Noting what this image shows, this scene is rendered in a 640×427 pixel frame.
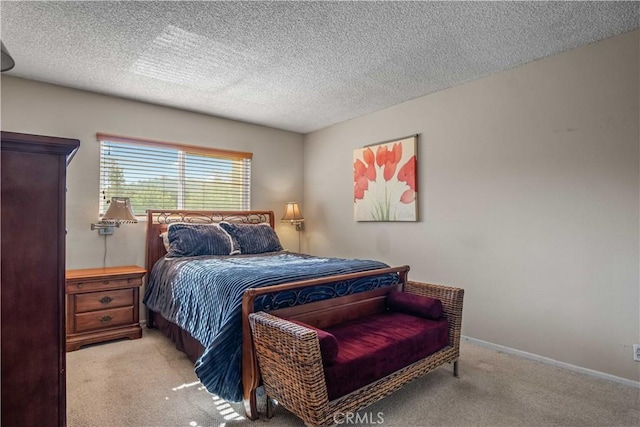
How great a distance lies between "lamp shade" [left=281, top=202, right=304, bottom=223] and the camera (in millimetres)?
4719

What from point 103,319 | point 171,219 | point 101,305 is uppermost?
point 171,219

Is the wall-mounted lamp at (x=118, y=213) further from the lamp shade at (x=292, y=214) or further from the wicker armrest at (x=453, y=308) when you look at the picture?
the wicker armrest at (x=453, y=308)

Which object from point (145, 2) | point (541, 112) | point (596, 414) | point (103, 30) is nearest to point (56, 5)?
point (103, 30)

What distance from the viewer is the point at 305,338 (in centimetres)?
164

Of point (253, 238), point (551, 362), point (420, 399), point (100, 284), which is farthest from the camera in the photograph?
point (253, 238)

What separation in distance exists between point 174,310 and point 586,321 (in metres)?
3.22

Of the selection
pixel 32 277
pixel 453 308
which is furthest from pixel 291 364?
pixel 453 308

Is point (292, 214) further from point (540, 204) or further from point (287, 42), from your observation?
point (540, 204)

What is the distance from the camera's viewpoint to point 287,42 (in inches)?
100.0

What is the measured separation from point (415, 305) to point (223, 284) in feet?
4.49

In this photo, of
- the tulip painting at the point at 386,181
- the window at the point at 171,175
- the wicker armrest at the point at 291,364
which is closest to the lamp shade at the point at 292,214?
the window at the point at 171,175

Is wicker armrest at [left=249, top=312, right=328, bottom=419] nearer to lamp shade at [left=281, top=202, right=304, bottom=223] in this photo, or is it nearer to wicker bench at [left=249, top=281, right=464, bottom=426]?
wicker bench at [left=249, top=281, right=464, bottom=426]

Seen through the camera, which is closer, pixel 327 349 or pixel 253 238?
pixel 327 349

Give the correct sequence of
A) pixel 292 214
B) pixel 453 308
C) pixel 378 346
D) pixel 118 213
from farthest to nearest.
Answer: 1. pixel 292 214
2. pixel 118 213
3. pixel 453 308
4. pixel 378 346
